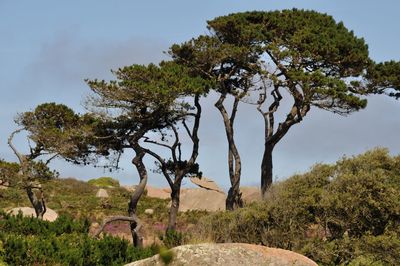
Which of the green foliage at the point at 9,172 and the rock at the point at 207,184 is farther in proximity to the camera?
the rock at the point at 207,184

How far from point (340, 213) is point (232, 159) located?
14.3 meters

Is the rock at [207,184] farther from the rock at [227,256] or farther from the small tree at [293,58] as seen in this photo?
the rock at [227,256]

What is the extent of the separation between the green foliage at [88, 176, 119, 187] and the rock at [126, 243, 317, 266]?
2490 inches

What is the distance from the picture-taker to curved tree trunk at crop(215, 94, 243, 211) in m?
31.1

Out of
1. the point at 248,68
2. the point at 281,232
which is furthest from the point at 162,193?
the point at 281,232

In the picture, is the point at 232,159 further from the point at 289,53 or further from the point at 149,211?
the point at 149,211

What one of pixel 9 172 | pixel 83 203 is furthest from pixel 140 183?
pixel 83 203

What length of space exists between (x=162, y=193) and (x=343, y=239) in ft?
149

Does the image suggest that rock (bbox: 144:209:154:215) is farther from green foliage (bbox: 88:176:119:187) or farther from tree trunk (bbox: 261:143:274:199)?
green foliage (bbox: 88:176:119:187)

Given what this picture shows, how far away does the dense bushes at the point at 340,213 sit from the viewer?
58.7ft

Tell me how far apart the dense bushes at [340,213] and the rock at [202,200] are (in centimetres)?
2680

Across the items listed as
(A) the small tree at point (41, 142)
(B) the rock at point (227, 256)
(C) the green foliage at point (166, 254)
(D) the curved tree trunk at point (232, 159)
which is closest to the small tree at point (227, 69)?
(D) the curved tree trunk at point (232, 159)

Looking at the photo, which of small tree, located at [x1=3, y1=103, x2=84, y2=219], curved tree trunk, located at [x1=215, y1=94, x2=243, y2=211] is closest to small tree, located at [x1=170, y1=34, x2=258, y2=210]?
curved tree trunk, located at [x1=215, y1=94, x2=243, y2=211]

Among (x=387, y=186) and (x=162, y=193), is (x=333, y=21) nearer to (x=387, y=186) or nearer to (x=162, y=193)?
(x=387, y=186)
